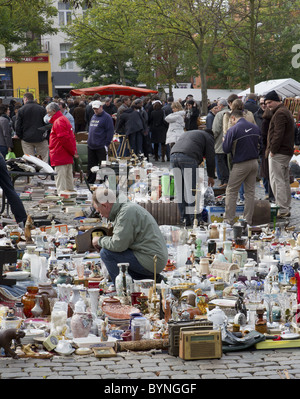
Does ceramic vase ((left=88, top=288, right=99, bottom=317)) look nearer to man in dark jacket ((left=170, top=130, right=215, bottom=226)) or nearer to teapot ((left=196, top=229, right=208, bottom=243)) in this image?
teapot ((left=196, top=229, right=208, bottom=243))

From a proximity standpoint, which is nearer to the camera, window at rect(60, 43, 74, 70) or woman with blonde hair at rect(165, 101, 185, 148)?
woman with blonde hair at rect(165, 101, 185, 148)

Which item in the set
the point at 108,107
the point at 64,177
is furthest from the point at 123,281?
the point at 108,107

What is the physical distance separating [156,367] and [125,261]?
81.2 inches

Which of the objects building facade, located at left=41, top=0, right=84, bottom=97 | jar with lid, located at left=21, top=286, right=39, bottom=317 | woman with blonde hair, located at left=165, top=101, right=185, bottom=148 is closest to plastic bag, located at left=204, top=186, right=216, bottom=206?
woman with blonde hair, located at left=165, top=101, right=185, bottom=148

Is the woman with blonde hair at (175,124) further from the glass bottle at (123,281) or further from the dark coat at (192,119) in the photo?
the glass bottle at (123,281)

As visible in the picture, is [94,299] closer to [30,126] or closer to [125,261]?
[125,261]

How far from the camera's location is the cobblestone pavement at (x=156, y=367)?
5.59 meters

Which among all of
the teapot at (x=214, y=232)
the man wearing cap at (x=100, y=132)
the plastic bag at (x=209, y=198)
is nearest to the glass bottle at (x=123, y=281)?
the teapot at (x=214, y=232)

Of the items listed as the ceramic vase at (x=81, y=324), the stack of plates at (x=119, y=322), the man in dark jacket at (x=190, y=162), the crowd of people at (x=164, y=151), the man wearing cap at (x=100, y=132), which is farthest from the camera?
the man wearing cap at (x=100, y=132)

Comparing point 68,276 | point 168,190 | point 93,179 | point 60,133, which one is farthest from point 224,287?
point 93,179

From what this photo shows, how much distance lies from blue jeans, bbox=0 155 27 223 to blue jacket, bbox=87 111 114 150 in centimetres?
434

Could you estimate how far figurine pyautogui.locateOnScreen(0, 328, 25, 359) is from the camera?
6.02 m

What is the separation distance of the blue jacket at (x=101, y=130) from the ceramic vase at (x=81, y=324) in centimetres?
905

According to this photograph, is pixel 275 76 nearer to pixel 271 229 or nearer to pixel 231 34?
pixel 231 34
